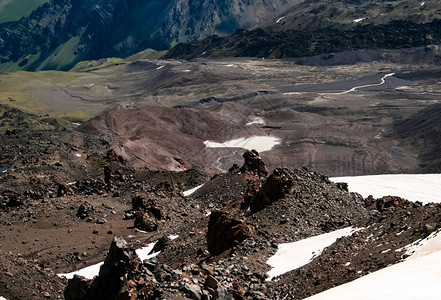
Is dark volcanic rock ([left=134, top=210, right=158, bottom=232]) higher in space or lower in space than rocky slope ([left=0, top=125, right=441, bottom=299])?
lower

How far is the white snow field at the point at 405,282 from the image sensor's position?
14023 millimetres

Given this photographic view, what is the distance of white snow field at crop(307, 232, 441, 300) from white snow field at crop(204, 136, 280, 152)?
230ft

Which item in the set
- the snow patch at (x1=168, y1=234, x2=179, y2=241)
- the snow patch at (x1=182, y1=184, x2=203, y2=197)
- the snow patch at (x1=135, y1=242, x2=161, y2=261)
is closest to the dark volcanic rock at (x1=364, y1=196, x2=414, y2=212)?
the snow patch at (x1=168, y1=234, x2=179, y2=241)

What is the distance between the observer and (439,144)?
81.1m

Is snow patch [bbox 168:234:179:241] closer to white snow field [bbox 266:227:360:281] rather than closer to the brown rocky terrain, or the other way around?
the brown rocky terrain

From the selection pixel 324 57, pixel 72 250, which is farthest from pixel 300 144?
pixel 324 57

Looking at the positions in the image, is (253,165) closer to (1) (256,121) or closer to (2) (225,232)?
(2) (225,232)

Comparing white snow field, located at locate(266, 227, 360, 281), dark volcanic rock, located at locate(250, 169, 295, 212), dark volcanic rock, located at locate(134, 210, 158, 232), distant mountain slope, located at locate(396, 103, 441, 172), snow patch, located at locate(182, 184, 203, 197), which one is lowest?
distant mountain slope, located at locate(396, 103, 441, 172)

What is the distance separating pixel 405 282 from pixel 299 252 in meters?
9.08

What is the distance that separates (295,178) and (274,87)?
118126 millimetres

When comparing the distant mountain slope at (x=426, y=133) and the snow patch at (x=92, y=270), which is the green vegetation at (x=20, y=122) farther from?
the snow patch at (x=92, y=270)

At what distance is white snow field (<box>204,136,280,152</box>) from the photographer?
8975cm

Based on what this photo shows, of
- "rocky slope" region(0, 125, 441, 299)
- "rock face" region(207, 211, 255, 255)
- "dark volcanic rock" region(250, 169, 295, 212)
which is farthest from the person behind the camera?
"dark volcanic rock" region(250, 169, 295, 212)

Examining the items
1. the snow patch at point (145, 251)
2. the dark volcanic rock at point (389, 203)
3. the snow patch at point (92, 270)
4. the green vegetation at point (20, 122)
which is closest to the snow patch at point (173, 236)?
the snow patch at point (145, 251)
